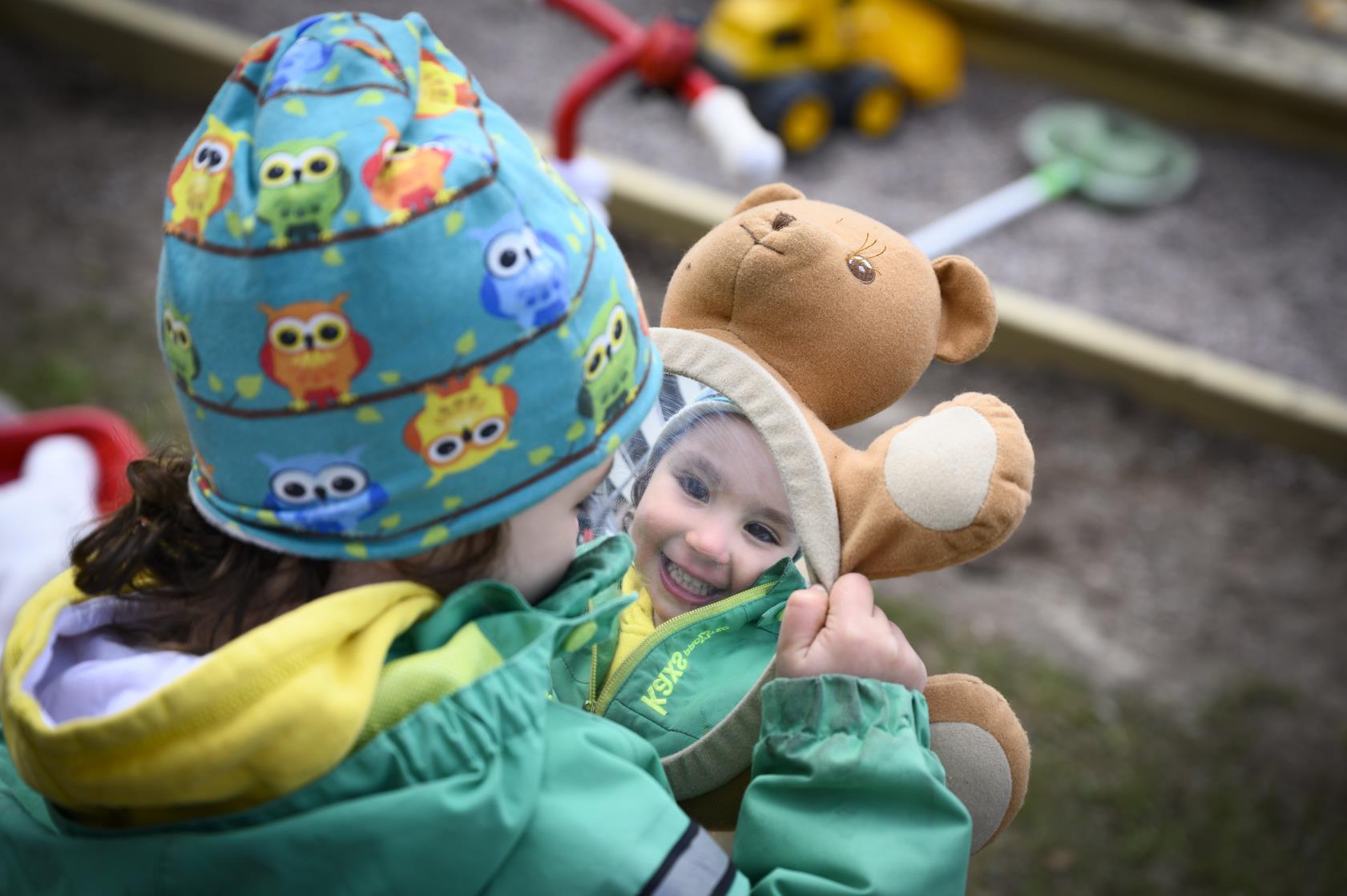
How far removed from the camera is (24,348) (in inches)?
130

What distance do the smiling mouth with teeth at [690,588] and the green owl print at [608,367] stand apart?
309 millimetres

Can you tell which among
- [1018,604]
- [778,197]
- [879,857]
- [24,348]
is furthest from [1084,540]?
[24,348]

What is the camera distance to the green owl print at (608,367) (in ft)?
3.03

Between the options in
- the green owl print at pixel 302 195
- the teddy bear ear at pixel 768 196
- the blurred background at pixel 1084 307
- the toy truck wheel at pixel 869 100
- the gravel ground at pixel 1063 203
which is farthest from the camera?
the toy truck wheel at pixel 869 100

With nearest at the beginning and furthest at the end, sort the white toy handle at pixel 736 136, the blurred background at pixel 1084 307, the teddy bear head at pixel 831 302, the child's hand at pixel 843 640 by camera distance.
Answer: the child's hand at pixel 843 640 < the teddy bear head at pixel 831 302 < the white toy handle at pixel 736 136 < the blurred background at pixel 1084 307

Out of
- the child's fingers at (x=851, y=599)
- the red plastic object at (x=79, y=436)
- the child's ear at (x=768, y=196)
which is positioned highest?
the child's ear at (x=768, y=196)

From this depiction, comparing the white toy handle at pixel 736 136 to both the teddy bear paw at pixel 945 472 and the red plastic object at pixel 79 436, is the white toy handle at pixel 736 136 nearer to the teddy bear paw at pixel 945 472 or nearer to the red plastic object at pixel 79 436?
the teddy bear paw at pixel 945 472

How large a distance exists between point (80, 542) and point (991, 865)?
1992 millimetres

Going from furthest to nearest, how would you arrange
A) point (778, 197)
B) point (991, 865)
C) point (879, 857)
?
point (991, 865) < point (778, 197) < point (879, 857)

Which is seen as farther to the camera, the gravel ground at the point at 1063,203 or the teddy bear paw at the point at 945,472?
the gravel ground at the point at 1063,203

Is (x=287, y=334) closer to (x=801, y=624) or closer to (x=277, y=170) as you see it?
(x=277, y=170)

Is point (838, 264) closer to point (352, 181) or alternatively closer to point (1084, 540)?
point (352, 181)

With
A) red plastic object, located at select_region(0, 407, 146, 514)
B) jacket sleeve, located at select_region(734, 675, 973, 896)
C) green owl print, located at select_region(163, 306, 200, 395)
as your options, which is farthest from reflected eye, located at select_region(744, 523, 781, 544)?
red plastic object, located at select_region(0, 407, 146, 514)

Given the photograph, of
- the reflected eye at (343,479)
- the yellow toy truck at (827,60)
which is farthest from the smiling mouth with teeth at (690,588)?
the yellow toy truck at (827,60)
